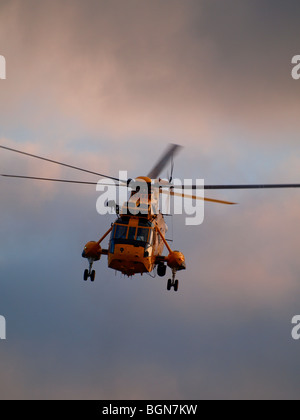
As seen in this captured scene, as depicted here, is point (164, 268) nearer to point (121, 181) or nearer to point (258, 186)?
point (121, 181)

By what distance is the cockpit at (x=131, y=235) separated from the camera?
51375 mm

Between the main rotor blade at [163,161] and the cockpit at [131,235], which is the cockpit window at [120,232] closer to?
the cockpit at [131,235]

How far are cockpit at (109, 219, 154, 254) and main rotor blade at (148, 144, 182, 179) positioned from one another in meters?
4.85

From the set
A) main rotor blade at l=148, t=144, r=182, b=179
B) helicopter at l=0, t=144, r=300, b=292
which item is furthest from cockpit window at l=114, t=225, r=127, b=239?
main rotor blade at l=148, t=144, r=182, b=179

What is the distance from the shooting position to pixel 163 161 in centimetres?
5200

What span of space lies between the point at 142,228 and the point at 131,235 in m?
1.40

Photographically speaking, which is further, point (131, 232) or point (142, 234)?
point (142, 234)

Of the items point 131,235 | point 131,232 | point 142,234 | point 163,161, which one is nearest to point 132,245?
point 131,235

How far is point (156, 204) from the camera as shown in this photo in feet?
184

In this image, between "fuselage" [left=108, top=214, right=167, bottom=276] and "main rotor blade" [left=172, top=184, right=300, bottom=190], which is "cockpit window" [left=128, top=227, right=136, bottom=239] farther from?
"main rotor blade" [left=172, top=184, right=300, bottom=190]

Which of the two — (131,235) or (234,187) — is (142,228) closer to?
(131,235)

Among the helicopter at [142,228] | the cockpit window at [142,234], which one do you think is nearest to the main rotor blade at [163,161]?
the helicopter at [142,228]
